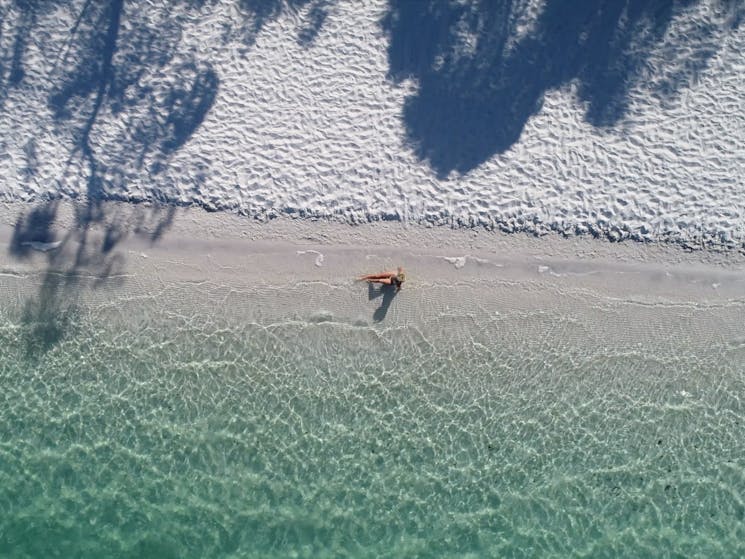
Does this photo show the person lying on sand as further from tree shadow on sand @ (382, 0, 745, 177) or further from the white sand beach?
tree shadow on sand @ (382, 0, 745, 177)

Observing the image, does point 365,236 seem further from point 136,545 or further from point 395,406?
point 136,545

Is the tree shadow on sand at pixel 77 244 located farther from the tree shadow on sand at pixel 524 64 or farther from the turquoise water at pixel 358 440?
the tree shadow on sand at pixel 524 64

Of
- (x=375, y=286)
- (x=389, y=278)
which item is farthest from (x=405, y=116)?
(x=375, y=286)

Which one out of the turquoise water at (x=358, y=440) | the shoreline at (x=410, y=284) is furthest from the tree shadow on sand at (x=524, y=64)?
the turquoise water at (x=358, y=440)

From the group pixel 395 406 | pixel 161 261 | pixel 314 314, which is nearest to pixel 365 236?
pixel 314 314

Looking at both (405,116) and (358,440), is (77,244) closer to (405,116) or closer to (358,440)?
(358,440)

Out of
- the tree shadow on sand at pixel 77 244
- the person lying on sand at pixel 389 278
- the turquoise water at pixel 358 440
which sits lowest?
the turquoise water at pixel 358 440
